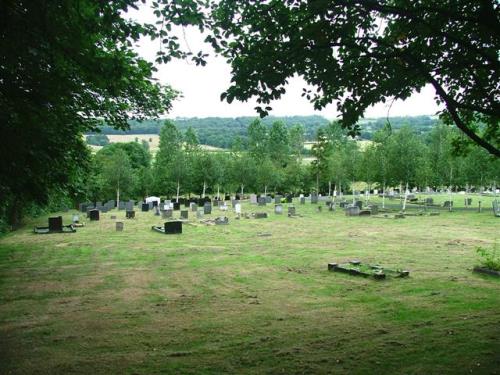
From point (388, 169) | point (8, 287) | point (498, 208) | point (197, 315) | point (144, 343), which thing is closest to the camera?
point (144, 343)

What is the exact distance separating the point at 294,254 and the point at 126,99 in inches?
350

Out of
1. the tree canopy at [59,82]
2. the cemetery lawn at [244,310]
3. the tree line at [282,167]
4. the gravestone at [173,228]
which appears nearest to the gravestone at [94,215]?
the tree line at [282,167]

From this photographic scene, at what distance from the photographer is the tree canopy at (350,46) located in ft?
21.8

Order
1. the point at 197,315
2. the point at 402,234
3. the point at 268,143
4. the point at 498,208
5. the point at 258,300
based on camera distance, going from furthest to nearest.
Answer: the point at 268,143, the point at 498,208, the point at 402,234, the point at 258,300, the point at 197,315

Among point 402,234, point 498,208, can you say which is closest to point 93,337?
point 402,234

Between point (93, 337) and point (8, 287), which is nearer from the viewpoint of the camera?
point (93, 337)

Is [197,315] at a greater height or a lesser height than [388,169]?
lesser

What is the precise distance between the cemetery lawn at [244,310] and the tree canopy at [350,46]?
3426 millimetres

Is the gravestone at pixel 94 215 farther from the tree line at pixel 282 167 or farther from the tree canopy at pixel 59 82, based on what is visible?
the tree canopy at pixel 59 82

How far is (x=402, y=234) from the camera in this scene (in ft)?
79.1

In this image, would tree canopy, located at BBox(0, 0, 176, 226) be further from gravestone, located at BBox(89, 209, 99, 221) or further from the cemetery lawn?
gravestone, located at BBox(89, 209, 99, 221)

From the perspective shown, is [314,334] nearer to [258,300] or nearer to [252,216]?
[258,300]

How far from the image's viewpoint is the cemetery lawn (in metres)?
6.34

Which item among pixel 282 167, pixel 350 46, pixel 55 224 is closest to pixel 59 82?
pixel 350 46
